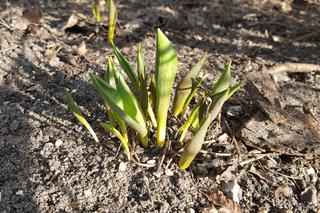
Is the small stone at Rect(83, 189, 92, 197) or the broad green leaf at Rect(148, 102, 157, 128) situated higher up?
the broad green leaf at Rect(148, 102, 157, 128)

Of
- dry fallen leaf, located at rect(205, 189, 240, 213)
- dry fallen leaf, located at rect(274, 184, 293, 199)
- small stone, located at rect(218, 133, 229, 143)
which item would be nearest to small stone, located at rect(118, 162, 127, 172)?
dry fallen leaf, located at rect(205, 189, 240, 213)

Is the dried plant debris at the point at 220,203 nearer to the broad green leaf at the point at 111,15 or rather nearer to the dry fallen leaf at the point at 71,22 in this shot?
the broad green leaf at the point at 111,15

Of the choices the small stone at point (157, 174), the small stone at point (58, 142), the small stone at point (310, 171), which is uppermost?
the small stone at point (58, 142)

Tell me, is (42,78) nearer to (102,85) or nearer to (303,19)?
(102,85)

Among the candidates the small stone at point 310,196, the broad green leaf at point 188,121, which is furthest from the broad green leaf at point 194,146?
the small stone at point 310,196

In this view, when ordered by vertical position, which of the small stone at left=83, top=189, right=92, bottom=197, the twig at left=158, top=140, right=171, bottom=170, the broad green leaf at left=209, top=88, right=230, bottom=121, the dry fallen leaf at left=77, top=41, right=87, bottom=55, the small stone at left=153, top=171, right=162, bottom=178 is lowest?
the small stone at left=83, top=189, right=92, bottom=197

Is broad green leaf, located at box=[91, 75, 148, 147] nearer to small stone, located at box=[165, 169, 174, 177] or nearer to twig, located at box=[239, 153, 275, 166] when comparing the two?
small stone, located at box=[165, 169, 174, 177]

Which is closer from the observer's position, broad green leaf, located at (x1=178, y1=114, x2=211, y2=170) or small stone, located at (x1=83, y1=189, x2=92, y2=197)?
broad green leaf, located at (x1=178, y1=114, x2=211, y2=170)

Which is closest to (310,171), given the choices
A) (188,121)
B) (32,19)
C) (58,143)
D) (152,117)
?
(188,121)
